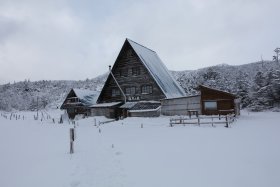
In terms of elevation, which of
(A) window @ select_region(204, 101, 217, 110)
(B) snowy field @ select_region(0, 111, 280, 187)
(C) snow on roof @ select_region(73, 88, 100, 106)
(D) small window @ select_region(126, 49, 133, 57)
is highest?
(D) small window @ select_region(126, 49, 133, 57)

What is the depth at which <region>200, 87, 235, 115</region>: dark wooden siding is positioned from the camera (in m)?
28.5

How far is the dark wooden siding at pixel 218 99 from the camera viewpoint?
28.5 meters

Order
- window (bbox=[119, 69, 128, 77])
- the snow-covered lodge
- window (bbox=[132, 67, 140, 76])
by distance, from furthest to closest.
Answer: window (bbox=[119, 69, 128, 77]) < window (bbox=[132, 67, 140, 76]) < the snow-covered lodge

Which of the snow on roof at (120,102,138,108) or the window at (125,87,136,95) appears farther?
the window at (125,87,136,95)

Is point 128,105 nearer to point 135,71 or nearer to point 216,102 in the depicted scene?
point 135,71

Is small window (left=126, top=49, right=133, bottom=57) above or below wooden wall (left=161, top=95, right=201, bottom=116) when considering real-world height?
above

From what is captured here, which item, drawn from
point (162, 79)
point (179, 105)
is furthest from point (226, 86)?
point (179, 105)

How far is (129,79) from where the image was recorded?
3541cm

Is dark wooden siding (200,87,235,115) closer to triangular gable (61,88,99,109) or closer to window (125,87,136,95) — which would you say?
window (125,87,136,95)

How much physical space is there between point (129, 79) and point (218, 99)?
41.9 ft

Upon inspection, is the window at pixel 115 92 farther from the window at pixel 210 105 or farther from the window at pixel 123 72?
the window at pixel 210 105

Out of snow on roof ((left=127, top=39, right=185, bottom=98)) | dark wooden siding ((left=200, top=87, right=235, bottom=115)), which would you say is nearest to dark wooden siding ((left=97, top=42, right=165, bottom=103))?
snow on roof ((left=127, top=39, right=185, bottom=98))

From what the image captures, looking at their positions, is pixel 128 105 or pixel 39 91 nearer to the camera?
pixel 128 105

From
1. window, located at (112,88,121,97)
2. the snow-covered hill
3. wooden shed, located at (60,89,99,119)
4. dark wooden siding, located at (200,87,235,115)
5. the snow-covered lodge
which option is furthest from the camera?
the snow-covered hill
